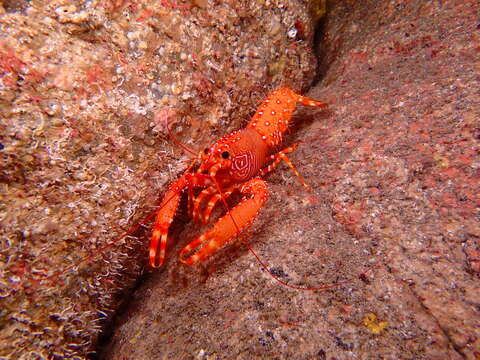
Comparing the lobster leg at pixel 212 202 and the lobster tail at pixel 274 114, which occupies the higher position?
the lobster tail at pixel 274 114

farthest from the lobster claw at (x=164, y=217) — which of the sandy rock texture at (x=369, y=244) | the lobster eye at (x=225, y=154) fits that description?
the lobster eye at (x=225, y=154)

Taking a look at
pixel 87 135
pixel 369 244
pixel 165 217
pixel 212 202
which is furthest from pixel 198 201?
pixel 369 244

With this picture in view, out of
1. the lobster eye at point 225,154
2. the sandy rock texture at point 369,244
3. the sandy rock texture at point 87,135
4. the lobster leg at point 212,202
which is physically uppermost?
the sandy rock texture at point 87,135

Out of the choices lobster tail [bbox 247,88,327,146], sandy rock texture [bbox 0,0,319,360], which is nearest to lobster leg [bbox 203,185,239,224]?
sandy rock texture [bbox 0,0,319,360]

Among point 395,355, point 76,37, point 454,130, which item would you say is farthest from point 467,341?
point 76,37

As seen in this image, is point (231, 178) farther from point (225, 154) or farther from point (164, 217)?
point (164, 217)

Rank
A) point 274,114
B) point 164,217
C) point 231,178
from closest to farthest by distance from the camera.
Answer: point 164,217 < point 231,178 < point 274,114

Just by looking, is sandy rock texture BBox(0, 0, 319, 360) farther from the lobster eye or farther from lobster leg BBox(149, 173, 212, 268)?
the lobster eye

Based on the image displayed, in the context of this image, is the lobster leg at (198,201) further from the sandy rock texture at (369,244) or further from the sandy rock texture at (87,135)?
the sandy rock texture at (87,135)
